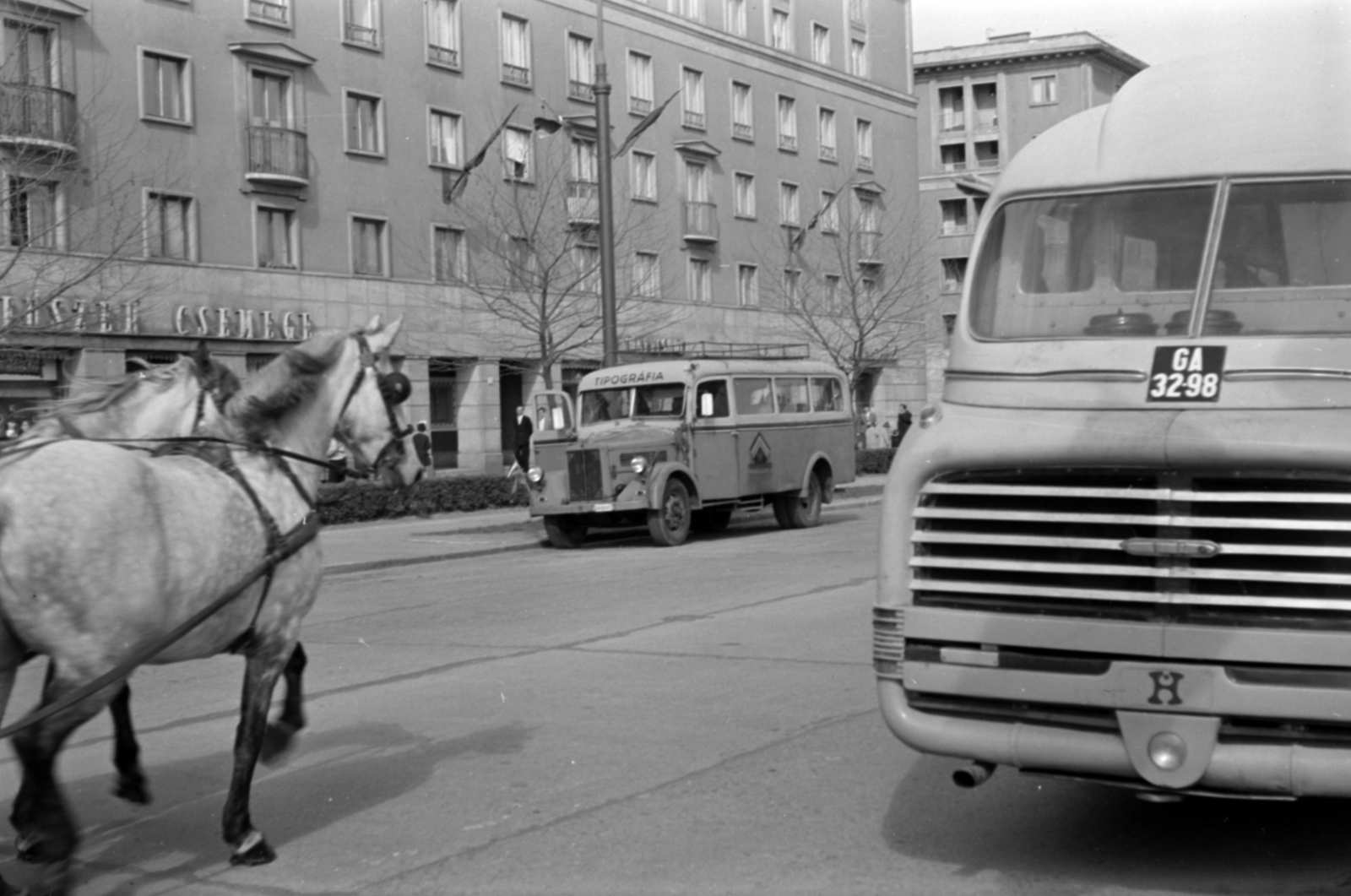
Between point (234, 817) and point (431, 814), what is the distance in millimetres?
956

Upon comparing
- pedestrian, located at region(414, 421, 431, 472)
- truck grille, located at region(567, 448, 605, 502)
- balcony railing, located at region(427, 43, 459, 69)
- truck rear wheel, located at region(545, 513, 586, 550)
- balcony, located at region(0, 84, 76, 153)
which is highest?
balcony railing, located at region(427, 43, 459, 69)

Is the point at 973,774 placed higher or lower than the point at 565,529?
higher

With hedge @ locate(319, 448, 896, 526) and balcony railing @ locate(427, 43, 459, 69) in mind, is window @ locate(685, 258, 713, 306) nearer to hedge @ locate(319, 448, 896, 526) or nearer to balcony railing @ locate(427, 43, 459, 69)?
balcony railing @ locate(427, 43, 459, 69)

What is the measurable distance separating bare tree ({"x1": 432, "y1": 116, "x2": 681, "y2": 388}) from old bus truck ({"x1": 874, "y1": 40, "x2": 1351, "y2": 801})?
28.4 m

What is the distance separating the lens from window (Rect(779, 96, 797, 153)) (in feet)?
166

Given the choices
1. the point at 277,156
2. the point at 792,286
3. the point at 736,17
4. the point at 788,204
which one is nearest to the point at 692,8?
the point at 736,17

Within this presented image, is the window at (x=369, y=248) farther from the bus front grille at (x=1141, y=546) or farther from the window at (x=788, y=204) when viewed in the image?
the bus front grille at (x=1141, y=546)

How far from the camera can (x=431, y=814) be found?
6371 millimetres

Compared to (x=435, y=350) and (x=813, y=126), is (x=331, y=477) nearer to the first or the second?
(x=435, y=350)

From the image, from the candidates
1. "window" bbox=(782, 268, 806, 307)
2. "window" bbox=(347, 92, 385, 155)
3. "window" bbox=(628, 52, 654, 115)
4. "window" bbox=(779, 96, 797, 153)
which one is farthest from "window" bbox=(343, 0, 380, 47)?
"window" bbox=(779, 96, 797, 153)

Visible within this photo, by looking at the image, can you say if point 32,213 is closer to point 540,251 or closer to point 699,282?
point 540,251

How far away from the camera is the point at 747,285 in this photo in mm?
49469

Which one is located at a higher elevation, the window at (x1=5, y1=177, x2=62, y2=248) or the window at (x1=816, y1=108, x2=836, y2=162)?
the window at (x1=816, y1=108, x2=836, y2=162)

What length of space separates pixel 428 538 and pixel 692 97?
26667 mm
